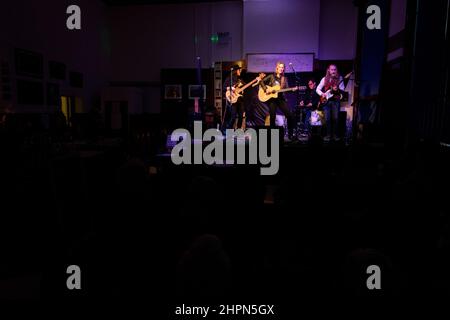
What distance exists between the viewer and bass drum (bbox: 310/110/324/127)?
945cm

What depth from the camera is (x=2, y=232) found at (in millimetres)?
3457

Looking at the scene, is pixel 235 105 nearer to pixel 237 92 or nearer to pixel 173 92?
pixel 237 92

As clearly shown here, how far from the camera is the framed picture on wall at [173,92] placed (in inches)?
471

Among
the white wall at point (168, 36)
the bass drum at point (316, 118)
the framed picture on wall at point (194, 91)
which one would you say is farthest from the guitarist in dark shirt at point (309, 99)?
the framed picture on wall at point (194, 91)

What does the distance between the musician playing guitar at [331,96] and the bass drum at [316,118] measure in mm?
208

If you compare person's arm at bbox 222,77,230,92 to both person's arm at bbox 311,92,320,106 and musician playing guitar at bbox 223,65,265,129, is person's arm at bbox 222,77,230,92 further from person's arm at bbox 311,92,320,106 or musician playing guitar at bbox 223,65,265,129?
person's arm at bbox 311,92,320,106

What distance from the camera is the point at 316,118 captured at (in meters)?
9.78

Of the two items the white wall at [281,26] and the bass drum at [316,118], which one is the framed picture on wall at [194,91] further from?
the bass drum at [316,118]

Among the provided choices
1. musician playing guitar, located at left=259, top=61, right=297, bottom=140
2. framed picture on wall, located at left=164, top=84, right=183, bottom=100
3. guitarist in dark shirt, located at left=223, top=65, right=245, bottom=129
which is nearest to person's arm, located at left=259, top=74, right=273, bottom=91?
musician playing guitar, located at left=259, top=61, right=297, bottom=140

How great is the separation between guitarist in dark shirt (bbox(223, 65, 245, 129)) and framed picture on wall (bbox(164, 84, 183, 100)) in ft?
5.16

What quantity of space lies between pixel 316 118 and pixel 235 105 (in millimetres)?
2309

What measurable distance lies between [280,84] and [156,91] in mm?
4519
